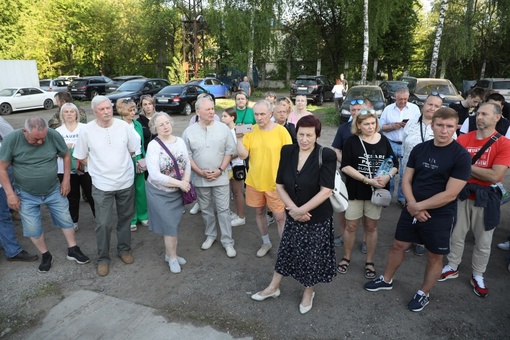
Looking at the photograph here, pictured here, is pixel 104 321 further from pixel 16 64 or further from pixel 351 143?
pixel 16 64

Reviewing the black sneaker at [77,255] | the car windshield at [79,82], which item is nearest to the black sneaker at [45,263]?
the black sneaker at [77,255]

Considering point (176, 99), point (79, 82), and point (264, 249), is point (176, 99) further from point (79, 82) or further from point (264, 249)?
point (264, 249)

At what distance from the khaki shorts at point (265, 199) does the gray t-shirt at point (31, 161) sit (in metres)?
2.19

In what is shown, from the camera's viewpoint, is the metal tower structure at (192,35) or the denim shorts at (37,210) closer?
the denim shorts at (37,210)

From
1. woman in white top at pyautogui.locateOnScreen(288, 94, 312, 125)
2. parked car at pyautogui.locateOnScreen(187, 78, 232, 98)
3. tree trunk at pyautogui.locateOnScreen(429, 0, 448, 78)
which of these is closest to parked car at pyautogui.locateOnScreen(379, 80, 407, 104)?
tree trunk at pyautogui.locateOnScreen(429, 0, 448, 78)

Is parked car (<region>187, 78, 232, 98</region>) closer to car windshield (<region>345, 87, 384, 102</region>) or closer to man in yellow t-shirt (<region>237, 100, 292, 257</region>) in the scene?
car windshield (<region>345, 87, 384, 102</region>)

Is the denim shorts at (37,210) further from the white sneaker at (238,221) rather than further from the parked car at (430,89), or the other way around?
the parked car at (430,89)

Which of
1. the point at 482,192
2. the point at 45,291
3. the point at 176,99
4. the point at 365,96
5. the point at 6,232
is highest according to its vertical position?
the point at 365,96

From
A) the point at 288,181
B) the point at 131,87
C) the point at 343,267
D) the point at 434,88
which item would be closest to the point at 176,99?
the point at 131,87

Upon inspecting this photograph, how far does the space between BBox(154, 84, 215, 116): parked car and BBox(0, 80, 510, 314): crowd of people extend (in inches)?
435

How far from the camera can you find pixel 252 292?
3482 mm

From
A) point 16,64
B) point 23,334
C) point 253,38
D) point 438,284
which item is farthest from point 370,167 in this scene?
point 16,64

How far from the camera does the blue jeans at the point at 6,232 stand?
4.00 m

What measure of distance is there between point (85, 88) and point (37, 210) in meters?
19.4
